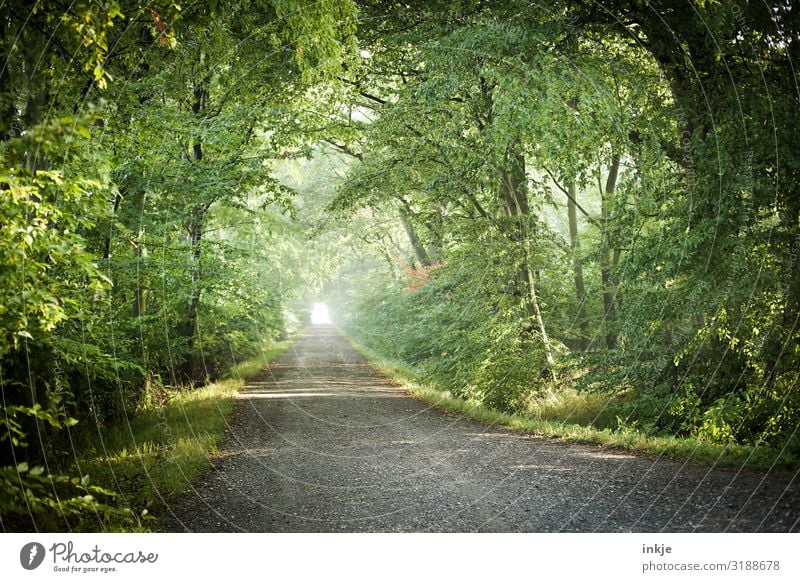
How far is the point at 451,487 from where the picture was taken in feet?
18.3

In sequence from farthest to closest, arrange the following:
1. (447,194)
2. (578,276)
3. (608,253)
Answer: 1. (578,276)
2. (447,194)
3. (608,253)

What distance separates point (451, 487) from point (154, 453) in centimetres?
350

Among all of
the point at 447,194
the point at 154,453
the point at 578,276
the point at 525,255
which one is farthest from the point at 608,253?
the point at 154,453

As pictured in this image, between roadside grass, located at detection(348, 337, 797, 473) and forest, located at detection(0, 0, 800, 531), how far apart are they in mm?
74

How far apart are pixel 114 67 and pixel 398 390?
10.1 m

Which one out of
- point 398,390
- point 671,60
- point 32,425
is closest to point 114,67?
point 32,425

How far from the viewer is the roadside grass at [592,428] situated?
535 cm

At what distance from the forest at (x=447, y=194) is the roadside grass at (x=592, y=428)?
7 cm

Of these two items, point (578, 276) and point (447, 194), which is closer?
point (447, 194)

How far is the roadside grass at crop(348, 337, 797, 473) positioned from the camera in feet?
17.5

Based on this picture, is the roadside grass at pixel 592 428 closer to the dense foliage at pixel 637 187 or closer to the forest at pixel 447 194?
the forest at pixel 447 194

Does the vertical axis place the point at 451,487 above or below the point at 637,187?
below

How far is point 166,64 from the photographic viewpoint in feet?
22.7

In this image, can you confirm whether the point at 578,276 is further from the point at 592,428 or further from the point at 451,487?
the point at 451,487
